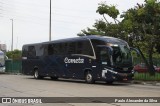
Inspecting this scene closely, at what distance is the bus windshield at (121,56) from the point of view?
81.5 feet

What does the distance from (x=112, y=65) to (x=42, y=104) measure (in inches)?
447

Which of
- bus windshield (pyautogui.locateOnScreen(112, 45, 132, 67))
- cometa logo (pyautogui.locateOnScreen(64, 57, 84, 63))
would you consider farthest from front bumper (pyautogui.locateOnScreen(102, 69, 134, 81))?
cometa logo (pyautogui.locateOnScreen(64, 57, 84, 63))

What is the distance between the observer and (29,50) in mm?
34688

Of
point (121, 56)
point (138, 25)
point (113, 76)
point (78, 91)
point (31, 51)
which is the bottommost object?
point (78, 91)

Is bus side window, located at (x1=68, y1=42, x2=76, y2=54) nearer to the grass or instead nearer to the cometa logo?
the cometa logo

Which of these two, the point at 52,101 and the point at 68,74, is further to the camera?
the point at 68,74

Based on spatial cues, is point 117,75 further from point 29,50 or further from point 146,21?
point 29,50

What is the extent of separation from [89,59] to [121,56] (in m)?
2.30

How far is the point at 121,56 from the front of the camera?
82.7ft

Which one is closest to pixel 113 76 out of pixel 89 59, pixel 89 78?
pixel 89 78

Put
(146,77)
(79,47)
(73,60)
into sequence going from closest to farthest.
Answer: (79,47)
(73,60)
(146,77)

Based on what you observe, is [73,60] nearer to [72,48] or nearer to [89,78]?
[72,48]

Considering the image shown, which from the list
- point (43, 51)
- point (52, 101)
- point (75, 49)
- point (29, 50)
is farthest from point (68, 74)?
point (52, 101)

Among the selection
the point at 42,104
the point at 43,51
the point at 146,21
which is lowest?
the point at 42,104
